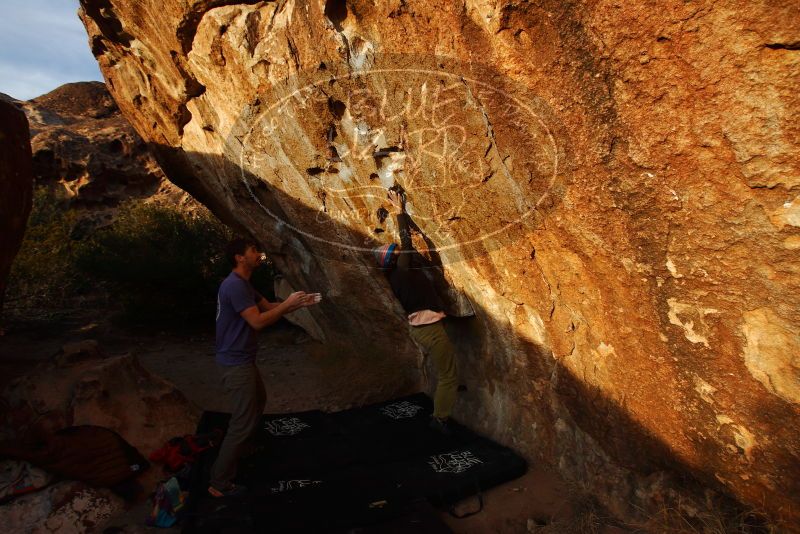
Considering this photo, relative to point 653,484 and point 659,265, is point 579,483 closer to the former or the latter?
point 653,484

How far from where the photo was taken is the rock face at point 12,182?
425cm

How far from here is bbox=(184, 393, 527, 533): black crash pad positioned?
2.65 meters

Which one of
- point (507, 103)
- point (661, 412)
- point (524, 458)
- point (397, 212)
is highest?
point (507, 103)

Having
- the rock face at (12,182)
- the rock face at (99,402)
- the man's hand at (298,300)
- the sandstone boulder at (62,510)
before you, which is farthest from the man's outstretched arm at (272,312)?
the rock face at (12,182)

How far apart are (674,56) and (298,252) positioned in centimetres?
421

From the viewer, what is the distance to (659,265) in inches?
89.0

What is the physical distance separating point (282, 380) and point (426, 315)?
3013 millimetres

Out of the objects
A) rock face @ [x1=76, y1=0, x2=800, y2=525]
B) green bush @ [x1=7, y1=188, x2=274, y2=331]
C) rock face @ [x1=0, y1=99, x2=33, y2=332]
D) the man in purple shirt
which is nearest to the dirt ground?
rock face @ [x1=76, y1=0, x2=800, y2=525]

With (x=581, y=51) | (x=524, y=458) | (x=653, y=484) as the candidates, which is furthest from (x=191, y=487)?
(x=581, y=51)

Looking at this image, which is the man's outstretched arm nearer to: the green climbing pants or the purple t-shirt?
the purple t-shirt

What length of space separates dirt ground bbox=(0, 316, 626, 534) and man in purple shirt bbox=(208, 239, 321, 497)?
0.55 m

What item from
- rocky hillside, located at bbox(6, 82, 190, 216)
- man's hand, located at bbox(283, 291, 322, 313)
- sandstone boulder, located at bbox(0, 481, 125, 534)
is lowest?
sandstone boulder, located at bbox(0, 481, 125, 534)

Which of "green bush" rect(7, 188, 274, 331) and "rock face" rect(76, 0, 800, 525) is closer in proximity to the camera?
"rock face" rect(76, 0, 800, 525)

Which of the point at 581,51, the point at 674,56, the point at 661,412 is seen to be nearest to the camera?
the point at 674,56
